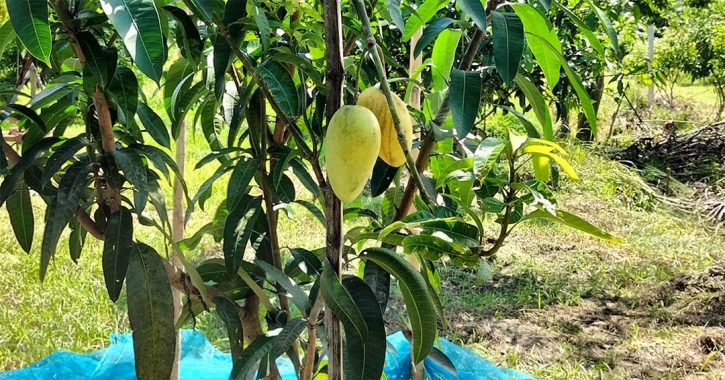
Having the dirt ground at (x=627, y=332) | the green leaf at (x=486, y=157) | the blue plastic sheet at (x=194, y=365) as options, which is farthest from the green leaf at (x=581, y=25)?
the dirt ground at (x=627, y=332)

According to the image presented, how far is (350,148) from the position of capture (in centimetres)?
51

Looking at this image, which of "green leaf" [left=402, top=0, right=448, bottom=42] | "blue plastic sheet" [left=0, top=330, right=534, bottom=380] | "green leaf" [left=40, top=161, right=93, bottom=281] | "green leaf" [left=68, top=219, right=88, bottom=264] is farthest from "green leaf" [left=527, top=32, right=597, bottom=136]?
"blue plastic sheet" [left=0, top=330, right=534, bottom=380]

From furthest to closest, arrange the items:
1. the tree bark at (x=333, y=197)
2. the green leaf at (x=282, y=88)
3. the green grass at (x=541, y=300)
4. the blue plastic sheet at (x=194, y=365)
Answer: the green grass at (x=541, y=300), the blue plastic sheet at (x=194, y=365), the green leaf at (x=282, y=88), the tree bark at (x=333, y=197)

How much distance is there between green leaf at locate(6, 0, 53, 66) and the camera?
21.0 inches

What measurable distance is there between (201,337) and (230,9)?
68.2 inches

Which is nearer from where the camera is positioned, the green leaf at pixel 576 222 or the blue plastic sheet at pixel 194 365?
the green leaf at pixel 576 222

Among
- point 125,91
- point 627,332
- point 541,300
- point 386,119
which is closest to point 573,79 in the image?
point 386,119

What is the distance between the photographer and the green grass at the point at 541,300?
2.46m

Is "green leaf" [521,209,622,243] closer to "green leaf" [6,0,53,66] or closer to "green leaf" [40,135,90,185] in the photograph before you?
"green leaf" [6,0,53,66]

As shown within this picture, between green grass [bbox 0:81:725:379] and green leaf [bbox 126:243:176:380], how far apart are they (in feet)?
4.14

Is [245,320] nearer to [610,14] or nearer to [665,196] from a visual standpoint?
[610,14]

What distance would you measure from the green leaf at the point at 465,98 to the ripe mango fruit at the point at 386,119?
0.06m

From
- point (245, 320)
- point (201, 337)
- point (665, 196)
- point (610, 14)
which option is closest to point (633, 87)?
point (665, 196)

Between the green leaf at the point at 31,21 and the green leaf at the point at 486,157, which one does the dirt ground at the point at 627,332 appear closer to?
the green leaf at the point at 486,157
